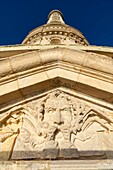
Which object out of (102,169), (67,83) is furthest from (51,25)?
(102,169)

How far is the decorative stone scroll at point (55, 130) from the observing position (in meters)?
3.27

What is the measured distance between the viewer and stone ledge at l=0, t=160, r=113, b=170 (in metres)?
2.94

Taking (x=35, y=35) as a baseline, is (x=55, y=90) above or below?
below

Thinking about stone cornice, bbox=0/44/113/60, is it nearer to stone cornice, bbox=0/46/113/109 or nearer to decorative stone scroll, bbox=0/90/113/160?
stone cornice, bbox=0/46/113/109

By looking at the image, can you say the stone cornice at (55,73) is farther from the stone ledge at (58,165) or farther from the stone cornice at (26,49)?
the stone ledge at (58,165)

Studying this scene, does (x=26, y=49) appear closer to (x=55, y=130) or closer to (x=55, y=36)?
(x=55, y=130)

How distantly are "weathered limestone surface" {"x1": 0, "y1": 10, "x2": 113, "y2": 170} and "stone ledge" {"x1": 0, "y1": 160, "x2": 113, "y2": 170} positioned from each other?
12 mm

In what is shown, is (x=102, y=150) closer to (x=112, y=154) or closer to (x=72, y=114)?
(x=112, y=154)

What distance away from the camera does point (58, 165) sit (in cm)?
298

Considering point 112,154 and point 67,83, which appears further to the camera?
point 67,83

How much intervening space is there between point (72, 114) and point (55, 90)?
1.84 ft

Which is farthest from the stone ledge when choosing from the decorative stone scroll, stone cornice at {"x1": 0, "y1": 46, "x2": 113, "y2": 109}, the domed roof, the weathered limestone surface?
the domed roof

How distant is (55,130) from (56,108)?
16.2 inches

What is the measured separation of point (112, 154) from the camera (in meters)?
3.28
